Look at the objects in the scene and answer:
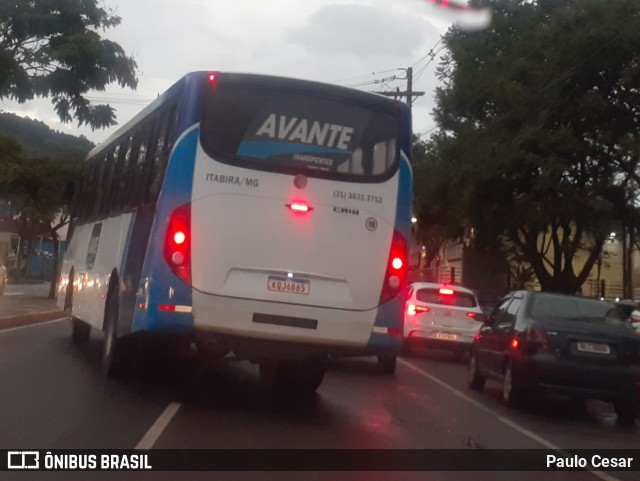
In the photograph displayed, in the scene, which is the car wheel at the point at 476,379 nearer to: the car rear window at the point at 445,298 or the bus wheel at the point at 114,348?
the car rear window at the point at 445,298

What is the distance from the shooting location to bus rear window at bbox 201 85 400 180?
11.0 m

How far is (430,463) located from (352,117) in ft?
13.2

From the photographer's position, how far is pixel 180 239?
35.2ft

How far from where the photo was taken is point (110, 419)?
10320 mm

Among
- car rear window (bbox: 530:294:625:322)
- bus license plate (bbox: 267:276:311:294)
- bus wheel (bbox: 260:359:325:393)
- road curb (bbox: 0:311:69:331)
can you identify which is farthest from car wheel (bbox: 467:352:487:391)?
road curb (bbox: 0:311:69:331)

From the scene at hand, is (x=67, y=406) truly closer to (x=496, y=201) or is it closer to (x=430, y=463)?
(x=430, y=463)

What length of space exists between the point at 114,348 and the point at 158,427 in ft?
10.7

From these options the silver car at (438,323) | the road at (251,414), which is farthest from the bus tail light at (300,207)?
the silver car at (438,323)

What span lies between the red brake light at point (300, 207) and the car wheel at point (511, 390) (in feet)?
14.3

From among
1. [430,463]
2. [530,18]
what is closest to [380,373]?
[430,463]

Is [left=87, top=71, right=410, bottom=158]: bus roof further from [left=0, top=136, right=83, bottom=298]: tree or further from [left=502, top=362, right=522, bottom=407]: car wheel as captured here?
[left=0, top=136, right=83, bottom=298]: tree

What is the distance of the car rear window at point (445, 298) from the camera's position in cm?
2159

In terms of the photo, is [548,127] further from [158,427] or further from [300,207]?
[158,427]

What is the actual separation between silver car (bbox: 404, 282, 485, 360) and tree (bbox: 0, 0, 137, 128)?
7.67m
